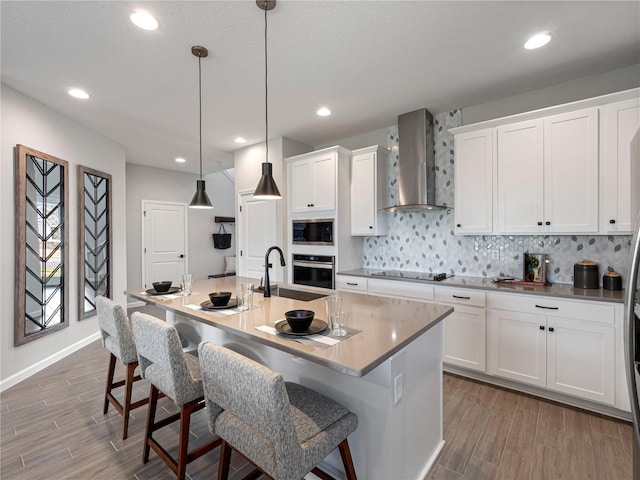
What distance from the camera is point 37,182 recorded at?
10.6 ft

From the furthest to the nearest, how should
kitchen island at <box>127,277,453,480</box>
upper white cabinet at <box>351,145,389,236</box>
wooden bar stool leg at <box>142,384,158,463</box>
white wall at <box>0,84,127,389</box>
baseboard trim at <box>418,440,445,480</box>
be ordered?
1. upper white cabinet at <box>351,145,389,236</box>
2. white wall at <box>0,84,127,389</box>
3. wooden bar stool leg at <box>142,384,158,463</box>
4. baseboard trim at <box>418,440,445,480</box>
5. kitchen island at <box>127,277,453,480</box>

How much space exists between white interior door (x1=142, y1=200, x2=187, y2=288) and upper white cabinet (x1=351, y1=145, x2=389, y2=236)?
4.37m

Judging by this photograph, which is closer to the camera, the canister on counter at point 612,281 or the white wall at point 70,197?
the canister on counter at point 612,281

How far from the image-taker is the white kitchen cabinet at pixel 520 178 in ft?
8.84

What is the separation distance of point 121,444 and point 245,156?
3.83m

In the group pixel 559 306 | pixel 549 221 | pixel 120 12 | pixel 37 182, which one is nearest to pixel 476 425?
pixel 559 306

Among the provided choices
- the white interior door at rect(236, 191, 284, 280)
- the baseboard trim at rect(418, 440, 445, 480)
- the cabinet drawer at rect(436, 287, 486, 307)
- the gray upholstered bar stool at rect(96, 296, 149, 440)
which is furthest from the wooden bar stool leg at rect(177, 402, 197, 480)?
the white interior door at rect(236, 191, 284, 280)

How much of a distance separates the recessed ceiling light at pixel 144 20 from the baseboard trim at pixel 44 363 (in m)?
3.30

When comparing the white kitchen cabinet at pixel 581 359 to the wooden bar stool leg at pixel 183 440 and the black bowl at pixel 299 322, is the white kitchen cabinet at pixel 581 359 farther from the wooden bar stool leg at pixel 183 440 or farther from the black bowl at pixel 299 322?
the wooden bar stool leg at pixel 183 440

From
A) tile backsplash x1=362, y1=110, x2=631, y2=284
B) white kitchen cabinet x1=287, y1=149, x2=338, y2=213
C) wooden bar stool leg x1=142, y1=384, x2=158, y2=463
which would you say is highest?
white kitchen cabinet x1=287, y1=149, x2=338, y2=213

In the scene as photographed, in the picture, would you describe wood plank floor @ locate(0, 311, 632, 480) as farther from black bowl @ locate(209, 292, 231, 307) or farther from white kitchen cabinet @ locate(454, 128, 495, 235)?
white kitchen cabinet @ locate(454, 128, 495, 235)

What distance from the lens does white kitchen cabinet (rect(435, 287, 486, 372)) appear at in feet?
9.02

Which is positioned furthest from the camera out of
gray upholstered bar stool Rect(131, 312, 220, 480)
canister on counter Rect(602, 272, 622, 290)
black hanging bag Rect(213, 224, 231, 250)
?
black hanging bag Rect(213, 224, 231, 250)

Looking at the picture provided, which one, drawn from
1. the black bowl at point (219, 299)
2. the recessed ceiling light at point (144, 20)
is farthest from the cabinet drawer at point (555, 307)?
the recessed ceiling light at point (144, 20)
